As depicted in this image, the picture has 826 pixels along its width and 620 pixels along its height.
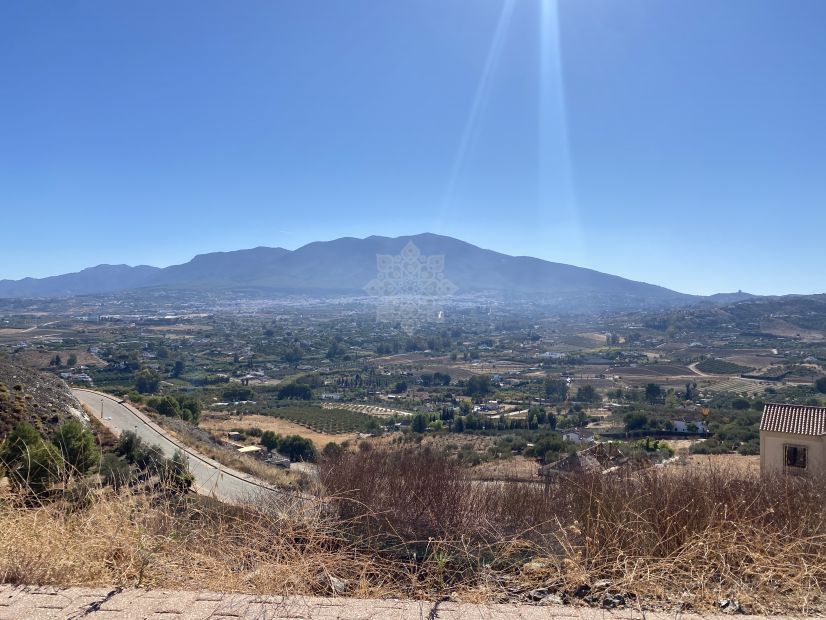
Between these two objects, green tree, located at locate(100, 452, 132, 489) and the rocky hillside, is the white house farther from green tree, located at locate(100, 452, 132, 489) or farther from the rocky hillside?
the rocky hillside

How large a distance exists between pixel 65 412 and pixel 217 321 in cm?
7072

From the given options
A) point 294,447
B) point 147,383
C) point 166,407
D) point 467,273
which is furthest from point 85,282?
point 294,447

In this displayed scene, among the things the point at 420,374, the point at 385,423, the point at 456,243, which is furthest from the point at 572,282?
the point at 385,423

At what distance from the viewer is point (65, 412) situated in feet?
44.5

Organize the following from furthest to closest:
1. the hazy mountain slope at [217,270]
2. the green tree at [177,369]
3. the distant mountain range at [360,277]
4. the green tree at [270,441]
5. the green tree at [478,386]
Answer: the hazy mountain slope at [217,270] < the distant mountain range at [360,277] < the green tree at [177,369] < the green tree at [478,386] < the green tree at [270,441]

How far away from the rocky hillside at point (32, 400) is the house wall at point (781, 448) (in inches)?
481

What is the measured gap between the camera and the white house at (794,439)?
26.2 ft

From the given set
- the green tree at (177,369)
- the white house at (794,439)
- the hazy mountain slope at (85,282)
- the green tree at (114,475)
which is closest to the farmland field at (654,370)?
the green tree at (177,369)

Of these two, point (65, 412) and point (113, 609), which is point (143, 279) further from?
point (113, 609)

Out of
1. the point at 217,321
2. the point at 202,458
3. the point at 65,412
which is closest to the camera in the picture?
the point at 202,458

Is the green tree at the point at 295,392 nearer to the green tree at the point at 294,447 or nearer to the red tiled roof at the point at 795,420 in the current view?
the green tree at the point at 294,447

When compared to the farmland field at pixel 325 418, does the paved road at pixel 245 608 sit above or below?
above

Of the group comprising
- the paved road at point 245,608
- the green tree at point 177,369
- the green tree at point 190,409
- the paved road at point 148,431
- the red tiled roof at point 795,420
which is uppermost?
the paved road at point 245,608

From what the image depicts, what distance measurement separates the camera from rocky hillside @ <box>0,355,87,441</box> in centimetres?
1111
